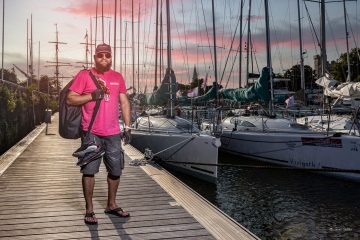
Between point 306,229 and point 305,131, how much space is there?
26.5 ft

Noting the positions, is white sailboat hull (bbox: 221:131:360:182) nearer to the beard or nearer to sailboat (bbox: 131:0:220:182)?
sailboat (bbox: 131:0:220:182)

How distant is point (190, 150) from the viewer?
540 inches

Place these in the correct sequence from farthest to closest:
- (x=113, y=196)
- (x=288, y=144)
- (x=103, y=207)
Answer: (x=288, y=144) < (x=103, y=207) < (x=113, y=196)

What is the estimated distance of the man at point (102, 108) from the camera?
4626 millimetres

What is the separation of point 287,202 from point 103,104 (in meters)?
8.01

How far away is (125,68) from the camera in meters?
35.8

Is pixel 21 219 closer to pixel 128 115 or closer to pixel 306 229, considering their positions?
pixel 128 115

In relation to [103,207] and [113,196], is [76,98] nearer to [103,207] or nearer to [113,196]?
[113,196]

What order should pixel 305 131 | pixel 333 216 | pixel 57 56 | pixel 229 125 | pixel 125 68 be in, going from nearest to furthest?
pixel 333 216 < pixel 305 131 < pixel 229 125 < pixel 125 68 < pixel 57 56

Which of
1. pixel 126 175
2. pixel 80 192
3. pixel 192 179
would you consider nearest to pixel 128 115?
pixel 80 192

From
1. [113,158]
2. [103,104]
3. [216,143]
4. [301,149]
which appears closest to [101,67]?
[103,104]

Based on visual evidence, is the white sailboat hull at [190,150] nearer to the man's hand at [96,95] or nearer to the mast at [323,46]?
the man's hand at [96,95]

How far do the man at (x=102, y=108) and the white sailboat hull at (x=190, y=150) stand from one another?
6.97 metres

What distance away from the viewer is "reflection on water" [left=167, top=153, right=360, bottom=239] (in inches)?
354
